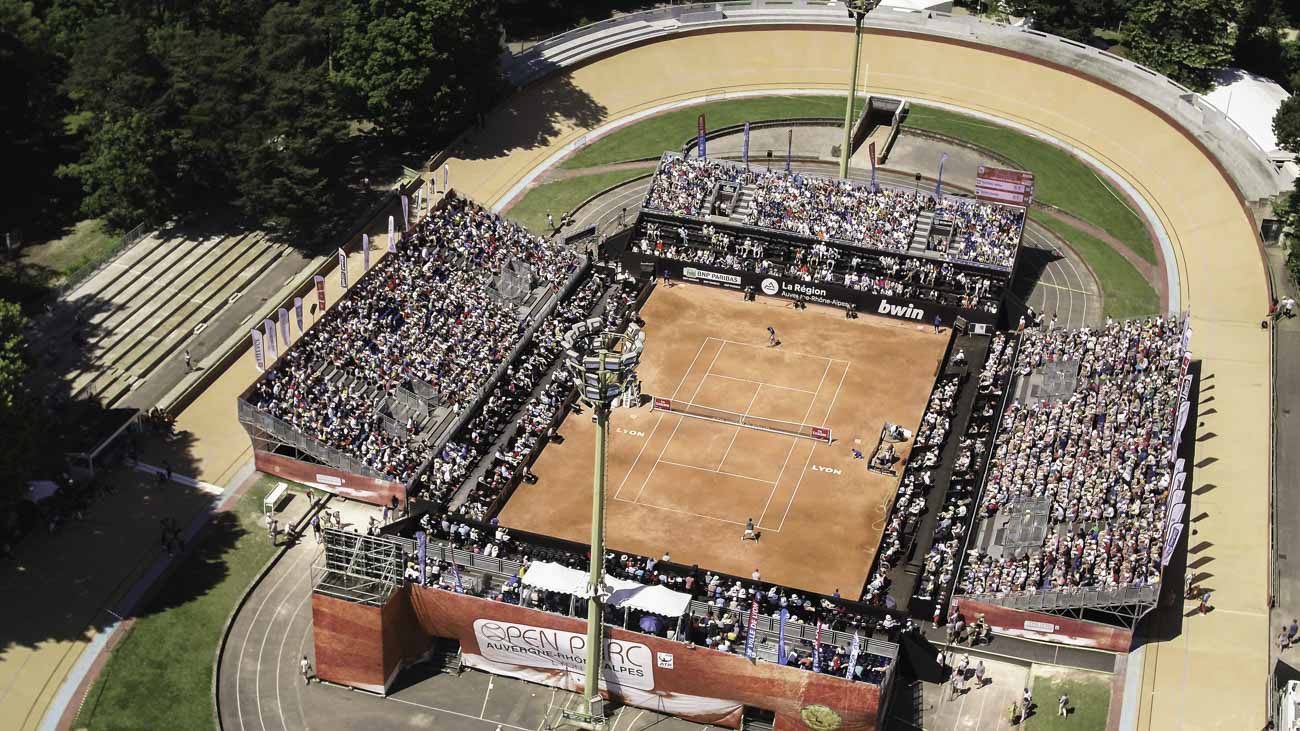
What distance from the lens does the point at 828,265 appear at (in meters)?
98.3

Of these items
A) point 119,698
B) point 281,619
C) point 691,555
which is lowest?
point 119,698

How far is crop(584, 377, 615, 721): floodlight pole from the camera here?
6103 centimetres

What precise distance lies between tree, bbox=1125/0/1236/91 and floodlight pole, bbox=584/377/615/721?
6923 centimetres

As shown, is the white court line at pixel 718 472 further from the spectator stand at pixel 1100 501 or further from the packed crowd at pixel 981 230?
the packed crowd at pixel 981 230

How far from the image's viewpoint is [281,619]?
7475cm

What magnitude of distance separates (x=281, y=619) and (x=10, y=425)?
15.2m

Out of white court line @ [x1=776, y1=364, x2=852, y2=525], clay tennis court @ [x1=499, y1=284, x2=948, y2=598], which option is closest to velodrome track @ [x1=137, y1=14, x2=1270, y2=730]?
clay tennis court @ [x1=499, y1=284, x2=948, y2=598]

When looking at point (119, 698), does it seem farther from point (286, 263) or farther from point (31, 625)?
point (286, 263)

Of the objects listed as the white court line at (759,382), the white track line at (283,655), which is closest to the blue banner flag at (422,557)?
the white track line at (283,655)

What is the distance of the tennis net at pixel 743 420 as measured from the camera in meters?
87.5

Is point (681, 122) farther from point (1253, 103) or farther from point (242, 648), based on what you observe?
point (242, 648)

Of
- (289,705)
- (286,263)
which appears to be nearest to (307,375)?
(286,263)

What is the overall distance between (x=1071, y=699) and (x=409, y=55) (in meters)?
59.3

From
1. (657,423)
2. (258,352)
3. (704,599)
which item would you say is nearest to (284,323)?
(258,352)
